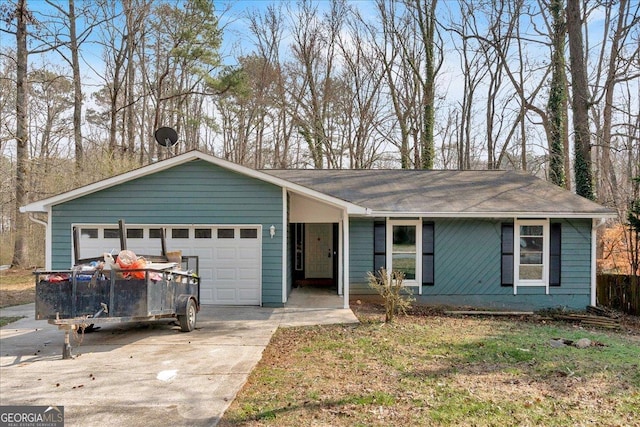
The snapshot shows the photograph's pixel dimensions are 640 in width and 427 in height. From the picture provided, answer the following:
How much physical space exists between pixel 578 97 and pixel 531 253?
7638 millimetres

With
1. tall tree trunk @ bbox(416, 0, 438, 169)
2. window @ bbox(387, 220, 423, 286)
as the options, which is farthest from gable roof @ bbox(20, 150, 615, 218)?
tall tree trunk @ bbox(416, 0, 438, 169)

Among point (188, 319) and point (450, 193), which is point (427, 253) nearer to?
Result: point (450, 193)

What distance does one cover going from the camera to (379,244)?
1116 cm

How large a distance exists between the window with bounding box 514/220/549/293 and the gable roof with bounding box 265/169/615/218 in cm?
51

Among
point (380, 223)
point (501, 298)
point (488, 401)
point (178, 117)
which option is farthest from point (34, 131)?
point (488, 401)

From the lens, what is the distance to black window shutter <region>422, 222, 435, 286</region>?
11039 mm

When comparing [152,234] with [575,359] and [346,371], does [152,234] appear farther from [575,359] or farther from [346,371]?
[575,359]

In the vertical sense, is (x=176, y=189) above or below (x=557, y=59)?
below

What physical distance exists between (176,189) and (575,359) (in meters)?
8.39

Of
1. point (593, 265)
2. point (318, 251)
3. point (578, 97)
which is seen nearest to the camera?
point (593, 265)

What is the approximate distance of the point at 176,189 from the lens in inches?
403

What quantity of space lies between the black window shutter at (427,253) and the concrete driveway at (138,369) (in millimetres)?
2965

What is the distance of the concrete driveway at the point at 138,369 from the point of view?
4.28 m

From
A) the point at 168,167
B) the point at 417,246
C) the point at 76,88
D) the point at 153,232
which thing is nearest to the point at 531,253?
the point at 417,246
